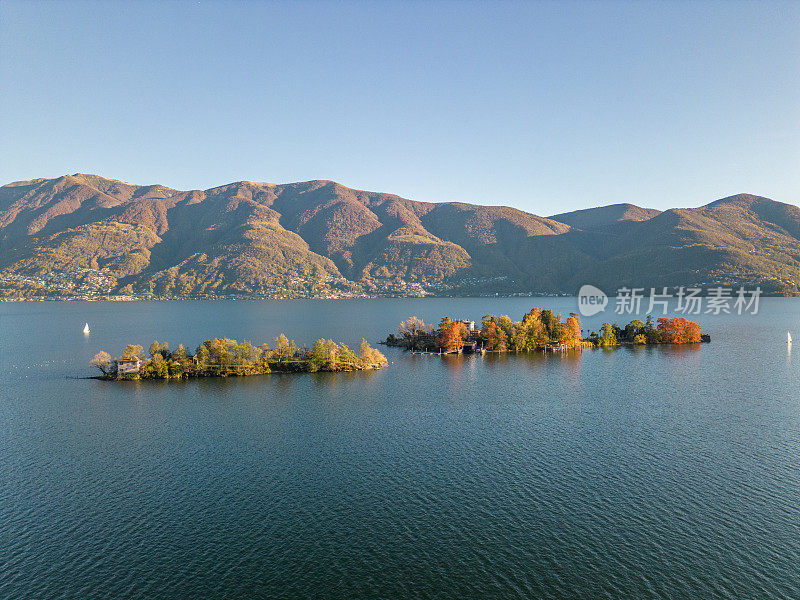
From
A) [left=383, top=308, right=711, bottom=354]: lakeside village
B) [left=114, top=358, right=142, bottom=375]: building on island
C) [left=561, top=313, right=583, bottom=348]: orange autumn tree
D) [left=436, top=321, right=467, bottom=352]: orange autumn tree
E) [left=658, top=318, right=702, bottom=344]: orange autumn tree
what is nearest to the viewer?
[left=114, top=358, right=142, bottom=375]: building on island

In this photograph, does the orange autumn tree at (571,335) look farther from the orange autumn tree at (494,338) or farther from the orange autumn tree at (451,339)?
the orange autumn tree at (451,339)

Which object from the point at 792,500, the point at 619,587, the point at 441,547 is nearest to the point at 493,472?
the point at 441,547

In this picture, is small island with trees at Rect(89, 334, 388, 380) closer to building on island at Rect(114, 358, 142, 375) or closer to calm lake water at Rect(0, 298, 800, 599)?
building on island at Rect(114, 358, 142, 375)

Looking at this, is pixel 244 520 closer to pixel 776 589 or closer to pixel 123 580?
pixel 123 580

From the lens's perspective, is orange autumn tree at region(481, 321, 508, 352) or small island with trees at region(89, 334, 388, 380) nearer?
small island with trees at region(89, 334, 388, 380)

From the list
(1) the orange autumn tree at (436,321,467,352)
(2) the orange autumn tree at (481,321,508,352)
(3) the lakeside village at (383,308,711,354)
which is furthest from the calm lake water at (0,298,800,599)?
(3) the lakeside village at (383,308,711,354)

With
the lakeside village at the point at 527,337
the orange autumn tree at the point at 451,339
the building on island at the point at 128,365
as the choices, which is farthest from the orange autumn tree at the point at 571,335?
the building on island at the point at 128,365
